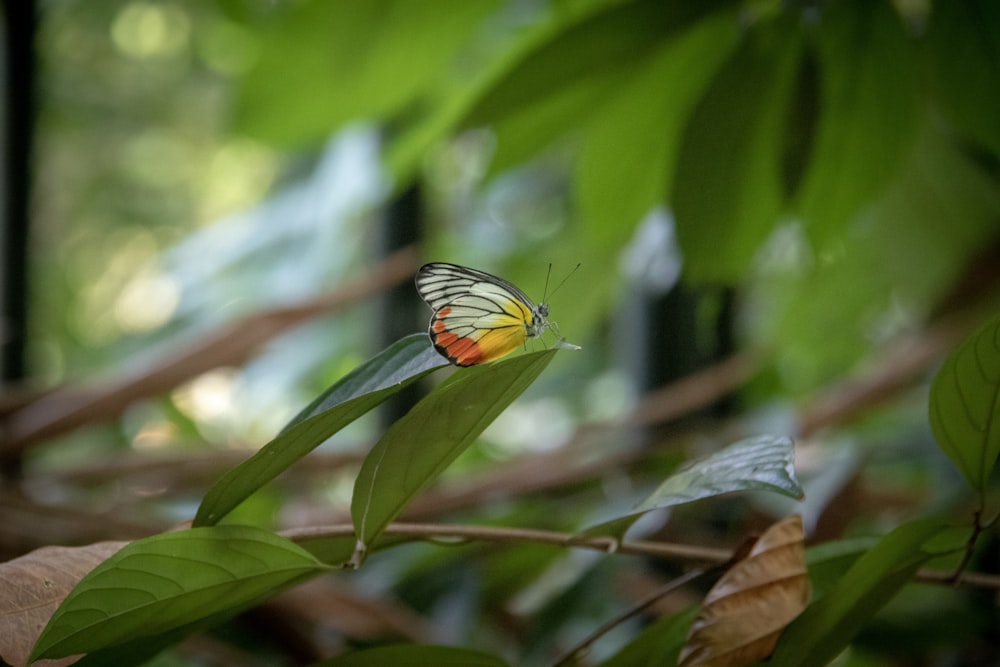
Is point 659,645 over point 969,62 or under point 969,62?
under

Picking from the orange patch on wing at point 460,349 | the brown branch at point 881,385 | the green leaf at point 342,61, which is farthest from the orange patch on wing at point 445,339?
the brown branch at point 881,385

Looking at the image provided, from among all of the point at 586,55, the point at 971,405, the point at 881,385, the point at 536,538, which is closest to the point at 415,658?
the point at 536,538

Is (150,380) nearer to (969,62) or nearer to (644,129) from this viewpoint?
(644,129)

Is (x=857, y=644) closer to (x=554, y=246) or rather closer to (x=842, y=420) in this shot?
(x=842, y=420)

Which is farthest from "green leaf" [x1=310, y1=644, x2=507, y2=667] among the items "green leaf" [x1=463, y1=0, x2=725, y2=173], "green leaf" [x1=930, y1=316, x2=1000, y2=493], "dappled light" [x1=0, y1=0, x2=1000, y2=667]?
"green leaf" [x1=463, y1=0, x2=725, y2=173]

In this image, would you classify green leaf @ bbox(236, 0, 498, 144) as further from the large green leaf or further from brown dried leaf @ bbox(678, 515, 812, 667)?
brown dried leaf @ bbox(678, 515, 812, 667)

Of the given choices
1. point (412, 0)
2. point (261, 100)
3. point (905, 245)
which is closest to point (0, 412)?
point (261, 100)
